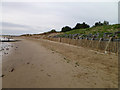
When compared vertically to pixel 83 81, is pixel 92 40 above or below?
above

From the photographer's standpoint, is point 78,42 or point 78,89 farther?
point 78,42

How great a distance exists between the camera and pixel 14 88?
257 cm

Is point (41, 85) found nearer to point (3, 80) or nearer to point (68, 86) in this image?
point (68, 86)

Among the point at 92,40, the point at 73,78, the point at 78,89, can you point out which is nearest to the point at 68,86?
the point at 78,89

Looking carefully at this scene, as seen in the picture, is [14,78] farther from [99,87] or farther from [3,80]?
[99,87]

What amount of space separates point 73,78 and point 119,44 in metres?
6.15

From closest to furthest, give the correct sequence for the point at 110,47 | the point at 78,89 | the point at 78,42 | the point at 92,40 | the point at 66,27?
the point at 78,89 < the point at 110,47 < the point at 92,40 < the point at 78,42 < the point at 66,27

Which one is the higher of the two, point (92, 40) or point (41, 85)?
point (92, 40)

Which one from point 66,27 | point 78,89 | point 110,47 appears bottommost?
point 78,89

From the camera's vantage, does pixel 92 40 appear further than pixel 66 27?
No

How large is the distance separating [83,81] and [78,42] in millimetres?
11783

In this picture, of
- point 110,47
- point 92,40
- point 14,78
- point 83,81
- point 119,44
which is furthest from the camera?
point 92,40

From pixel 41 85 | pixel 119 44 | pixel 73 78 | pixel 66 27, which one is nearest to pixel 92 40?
pixel 119 44

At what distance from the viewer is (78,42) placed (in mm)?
14430
